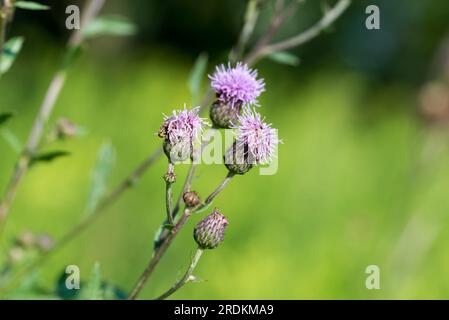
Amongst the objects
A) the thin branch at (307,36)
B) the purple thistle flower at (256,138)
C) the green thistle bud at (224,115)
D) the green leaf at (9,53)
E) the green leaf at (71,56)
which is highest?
the thin branch at (307,36)

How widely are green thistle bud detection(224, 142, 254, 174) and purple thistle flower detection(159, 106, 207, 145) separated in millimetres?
71

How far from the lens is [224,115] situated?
4.38 feet

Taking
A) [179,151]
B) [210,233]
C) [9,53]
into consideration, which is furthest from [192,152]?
[9,53]

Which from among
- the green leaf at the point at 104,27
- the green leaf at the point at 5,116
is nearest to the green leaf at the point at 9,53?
the green leaf at the point at 5,116

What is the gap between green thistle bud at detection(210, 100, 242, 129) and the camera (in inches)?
52.3

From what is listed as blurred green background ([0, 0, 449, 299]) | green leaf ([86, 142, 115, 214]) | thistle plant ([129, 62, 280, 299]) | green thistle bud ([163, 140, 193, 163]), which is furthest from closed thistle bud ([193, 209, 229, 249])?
blurred green background ([0, 0, 449, 299])

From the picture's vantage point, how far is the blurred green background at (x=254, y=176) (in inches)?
134

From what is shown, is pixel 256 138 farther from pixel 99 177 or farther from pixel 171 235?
pixel 99 177

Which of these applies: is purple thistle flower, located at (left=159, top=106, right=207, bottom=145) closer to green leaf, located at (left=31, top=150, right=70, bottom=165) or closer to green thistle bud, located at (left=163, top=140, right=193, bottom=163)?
green thistle bud, located at (left=163, top=140, right=193, bottom=163)

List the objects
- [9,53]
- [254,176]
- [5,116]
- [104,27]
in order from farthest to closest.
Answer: [254,176] → [104,27] → [9,53] → [5,116]

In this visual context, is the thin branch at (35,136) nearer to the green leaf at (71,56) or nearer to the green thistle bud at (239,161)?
the green leaf at (71,56)

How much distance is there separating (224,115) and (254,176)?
9.48 ft
